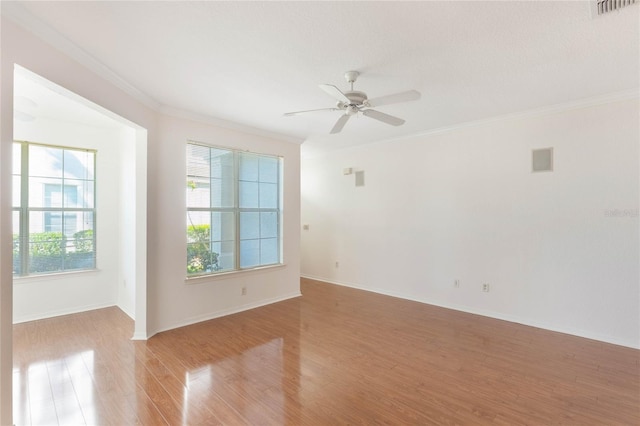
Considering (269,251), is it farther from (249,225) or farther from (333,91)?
(333,91)

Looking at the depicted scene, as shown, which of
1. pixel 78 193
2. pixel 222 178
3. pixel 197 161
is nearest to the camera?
pixel 197 161

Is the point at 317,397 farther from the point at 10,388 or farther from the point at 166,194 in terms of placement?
the point at 166,194

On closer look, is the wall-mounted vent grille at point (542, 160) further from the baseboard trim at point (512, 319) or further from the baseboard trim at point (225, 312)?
the baseboard trim at point (225, 312)

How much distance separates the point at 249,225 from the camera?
14.8 ft

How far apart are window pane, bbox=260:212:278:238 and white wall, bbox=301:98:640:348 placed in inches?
63.4

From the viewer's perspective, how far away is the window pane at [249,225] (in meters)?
4.43

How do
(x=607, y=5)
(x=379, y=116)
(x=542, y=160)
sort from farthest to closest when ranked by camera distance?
(x=542, y=160) < (x=379, y=116) < (x=607, y=5)

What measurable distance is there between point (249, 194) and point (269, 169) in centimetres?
58

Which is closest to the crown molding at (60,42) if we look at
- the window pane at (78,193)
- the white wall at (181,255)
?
the white wall at (181,255)

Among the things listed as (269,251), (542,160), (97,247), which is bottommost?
(269,251)

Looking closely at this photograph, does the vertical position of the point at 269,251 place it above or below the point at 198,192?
below

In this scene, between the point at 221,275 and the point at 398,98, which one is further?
the point at 221,275

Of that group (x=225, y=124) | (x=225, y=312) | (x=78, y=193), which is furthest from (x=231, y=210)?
(x=78, y=193)

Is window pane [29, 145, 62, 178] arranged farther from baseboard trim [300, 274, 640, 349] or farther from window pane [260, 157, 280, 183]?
baseboard trim [300, 274, 640, 349]
